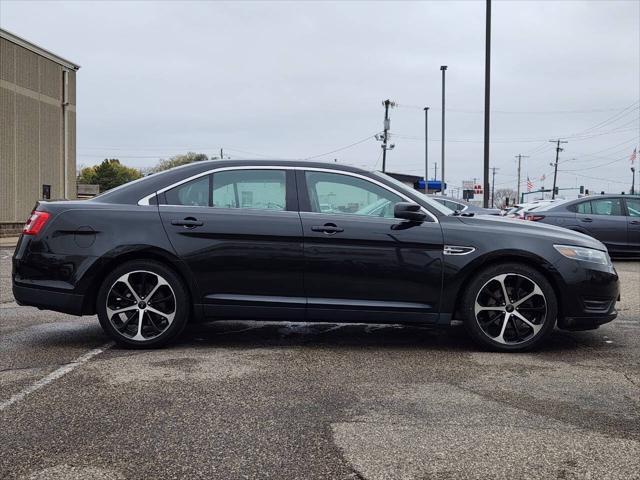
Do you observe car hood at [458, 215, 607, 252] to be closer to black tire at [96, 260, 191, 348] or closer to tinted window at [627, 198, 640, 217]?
black tire at [96, 260, 191, 348]

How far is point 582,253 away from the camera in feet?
17.3

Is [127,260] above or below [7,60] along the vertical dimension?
below

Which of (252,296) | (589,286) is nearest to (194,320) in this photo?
(252,296)

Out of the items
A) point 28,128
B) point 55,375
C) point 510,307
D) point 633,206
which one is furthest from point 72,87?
point 510,307

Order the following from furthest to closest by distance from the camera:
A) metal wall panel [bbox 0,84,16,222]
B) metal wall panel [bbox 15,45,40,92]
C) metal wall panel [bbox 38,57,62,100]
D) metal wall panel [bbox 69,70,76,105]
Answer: metal wall panel [bbox 69,70,76,105] → metal wall panel [bbox 38,57,62,100] → metal wall panel [bbox 15,45,40,92] → metal wall panel [bbox 0,84,16,222]

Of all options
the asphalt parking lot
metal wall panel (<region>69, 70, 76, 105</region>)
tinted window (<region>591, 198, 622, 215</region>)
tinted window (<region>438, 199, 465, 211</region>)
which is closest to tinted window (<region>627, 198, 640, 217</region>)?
tinted window (<region>591, 198, 622, 215</region>)

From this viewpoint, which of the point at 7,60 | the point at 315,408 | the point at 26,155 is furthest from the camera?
the point at 26,155

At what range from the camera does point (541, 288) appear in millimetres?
5156

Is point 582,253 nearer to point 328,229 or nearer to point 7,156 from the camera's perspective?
point 328,229

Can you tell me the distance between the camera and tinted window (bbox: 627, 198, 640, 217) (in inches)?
531

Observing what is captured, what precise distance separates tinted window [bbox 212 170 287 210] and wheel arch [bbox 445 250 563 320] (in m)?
1.60

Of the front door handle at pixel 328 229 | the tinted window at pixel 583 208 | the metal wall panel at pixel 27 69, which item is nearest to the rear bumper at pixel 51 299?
the front door handle at pixel 328 229

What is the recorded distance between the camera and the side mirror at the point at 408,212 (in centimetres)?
509

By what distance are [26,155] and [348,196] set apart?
2576cm
